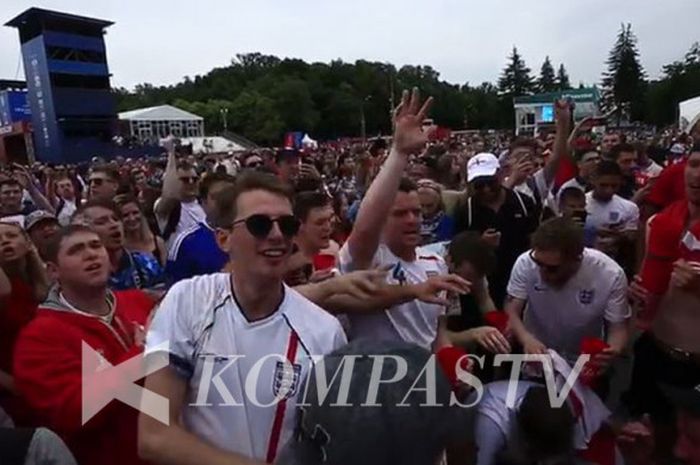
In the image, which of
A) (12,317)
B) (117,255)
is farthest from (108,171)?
(12,317)

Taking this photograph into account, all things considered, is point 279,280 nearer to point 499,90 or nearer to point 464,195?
point 464,195

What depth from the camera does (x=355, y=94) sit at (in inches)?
4205

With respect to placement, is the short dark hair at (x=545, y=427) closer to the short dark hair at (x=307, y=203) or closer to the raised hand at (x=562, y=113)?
the short dark hair at (x=307, y=203)

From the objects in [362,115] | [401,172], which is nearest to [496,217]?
[401,172]

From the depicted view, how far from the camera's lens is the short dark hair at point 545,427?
2.05 m

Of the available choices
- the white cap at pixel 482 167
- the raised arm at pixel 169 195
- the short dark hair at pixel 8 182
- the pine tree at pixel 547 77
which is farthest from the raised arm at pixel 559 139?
the pine tree at pixel 547 77

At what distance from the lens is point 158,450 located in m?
1.73

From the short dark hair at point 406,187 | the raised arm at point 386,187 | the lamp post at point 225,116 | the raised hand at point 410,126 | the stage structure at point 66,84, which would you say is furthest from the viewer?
the lamp post at point 225,116

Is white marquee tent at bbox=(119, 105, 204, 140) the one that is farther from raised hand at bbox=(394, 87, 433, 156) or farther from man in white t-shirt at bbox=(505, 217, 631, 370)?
raised hand at bbox=(394, 87, 433, 156)

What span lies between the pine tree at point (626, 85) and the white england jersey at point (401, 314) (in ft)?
288

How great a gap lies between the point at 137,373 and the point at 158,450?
0.60 m

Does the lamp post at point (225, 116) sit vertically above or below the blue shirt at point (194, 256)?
above

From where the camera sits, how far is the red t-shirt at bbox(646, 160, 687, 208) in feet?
15.4

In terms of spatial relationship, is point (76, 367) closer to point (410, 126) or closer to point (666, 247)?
point (410, 126)
